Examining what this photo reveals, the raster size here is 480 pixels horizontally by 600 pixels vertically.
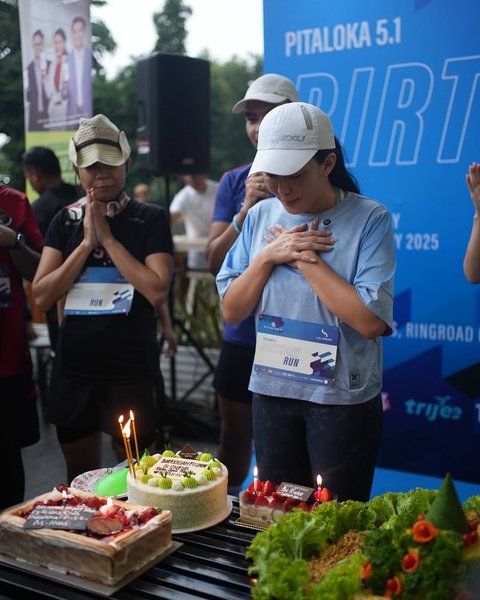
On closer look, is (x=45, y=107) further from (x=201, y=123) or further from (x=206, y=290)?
(x=206, y=290)

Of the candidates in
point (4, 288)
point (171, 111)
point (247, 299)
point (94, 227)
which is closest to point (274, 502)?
point (247, 299)

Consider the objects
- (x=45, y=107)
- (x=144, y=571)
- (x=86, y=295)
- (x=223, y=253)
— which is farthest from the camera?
(x=45, y=107)

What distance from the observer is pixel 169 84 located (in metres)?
4.50

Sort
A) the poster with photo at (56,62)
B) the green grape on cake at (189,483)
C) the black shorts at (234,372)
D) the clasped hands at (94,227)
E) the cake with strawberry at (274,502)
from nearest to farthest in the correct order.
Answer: the cake with strawberry at (274,502), the green grape on cake at (189,483), the clasped hands at (94,227), the black shorts at (234,372), the poster with photo at (56,62)

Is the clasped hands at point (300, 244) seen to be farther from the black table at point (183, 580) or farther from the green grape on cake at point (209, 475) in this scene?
the black table at point (183, 580)

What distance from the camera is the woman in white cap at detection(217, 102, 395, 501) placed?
1.81 m

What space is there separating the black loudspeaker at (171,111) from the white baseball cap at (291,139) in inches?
110

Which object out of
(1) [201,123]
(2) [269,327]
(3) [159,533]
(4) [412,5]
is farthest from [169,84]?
(3) [159,533]

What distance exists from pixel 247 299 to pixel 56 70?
3.05 meters

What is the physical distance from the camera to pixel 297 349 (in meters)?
1.89

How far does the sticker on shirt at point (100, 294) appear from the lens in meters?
2.43

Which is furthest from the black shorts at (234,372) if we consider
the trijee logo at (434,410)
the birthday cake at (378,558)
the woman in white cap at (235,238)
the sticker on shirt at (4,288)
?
the birthday cake at (378,558)

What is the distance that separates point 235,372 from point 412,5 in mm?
1920

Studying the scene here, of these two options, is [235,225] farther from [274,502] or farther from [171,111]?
[171,111]
